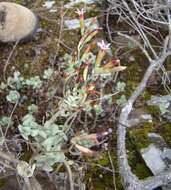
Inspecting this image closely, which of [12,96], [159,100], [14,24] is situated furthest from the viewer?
[14,24]

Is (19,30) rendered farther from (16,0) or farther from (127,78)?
(127,78)

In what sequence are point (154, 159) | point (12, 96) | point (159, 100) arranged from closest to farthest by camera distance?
point (154, 159) → point (12, 96) → point (159, 100)

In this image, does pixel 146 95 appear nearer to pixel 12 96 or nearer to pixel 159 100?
pixel 159 100

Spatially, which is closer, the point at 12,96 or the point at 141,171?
the point at 141,171

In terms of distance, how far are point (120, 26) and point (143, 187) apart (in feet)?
4.01

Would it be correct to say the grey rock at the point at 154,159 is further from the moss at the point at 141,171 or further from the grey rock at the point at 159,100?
the grey rock at the point at 159,100

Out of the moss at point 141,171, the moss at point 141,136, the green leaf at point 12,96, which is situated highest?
the green leaf at point 12,96

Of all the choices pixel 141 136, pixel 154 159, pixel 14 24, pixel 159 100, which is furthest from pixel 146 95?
pixel 14 24

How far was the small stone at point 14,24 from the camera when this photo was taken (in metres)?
2.70

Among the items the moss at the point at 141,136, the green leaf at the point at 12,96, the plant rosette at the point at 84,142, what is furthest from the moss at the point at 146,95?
the plant rosette at the point at 84,142

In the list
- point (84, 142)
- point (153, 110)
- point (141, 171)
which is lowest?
point (141, 171)

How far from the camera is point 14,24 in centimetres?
272

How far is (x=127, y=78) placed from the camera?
274 centimetres

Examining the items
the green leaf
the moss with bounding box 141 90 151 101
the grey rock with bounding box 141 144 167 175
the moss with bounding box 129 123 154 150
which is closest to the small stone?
the green leaf
